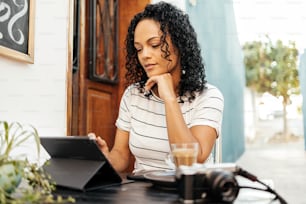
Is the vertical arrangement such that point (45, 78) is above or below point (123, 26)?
below

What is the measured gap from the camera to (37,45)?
5.24 ft

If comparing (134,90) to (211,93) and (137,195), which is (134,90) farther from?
(137,195)

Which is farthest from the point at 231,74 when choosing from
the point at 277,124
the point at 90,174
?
the point at 90,174

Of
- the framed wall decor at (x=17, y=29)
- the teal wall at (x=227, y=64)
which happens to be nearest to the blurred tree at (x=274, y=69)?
the teal wall at (x=227, y=64)

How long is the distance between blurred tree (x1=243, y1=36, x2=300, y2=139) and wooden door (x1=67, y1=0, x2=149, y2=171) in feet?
2.96

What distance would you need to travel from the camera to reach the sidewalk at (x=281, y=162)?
2041 millimetres

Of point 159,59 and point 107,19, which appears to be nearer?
point 159,59

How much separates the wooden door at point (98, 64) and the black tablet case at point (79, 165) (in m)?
1.18

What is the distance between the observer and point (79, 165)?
85 centimetres

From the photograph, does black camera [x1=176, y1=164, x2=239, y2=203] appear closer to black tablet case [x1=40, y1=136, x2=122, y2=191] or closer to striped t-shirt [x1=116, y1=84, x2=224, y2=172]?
black tablet case [x1=40, y1=136, x2=122, y2=191]

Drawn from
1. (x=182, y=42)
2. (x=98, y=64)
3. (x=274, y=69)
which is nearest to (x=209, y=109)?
(x=182, y=42)

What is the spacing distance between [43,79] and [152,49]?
1.84 ft

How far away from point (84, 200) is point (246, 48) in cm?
165

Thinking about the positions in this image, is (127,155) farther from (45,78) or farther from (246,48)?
(246,48)
